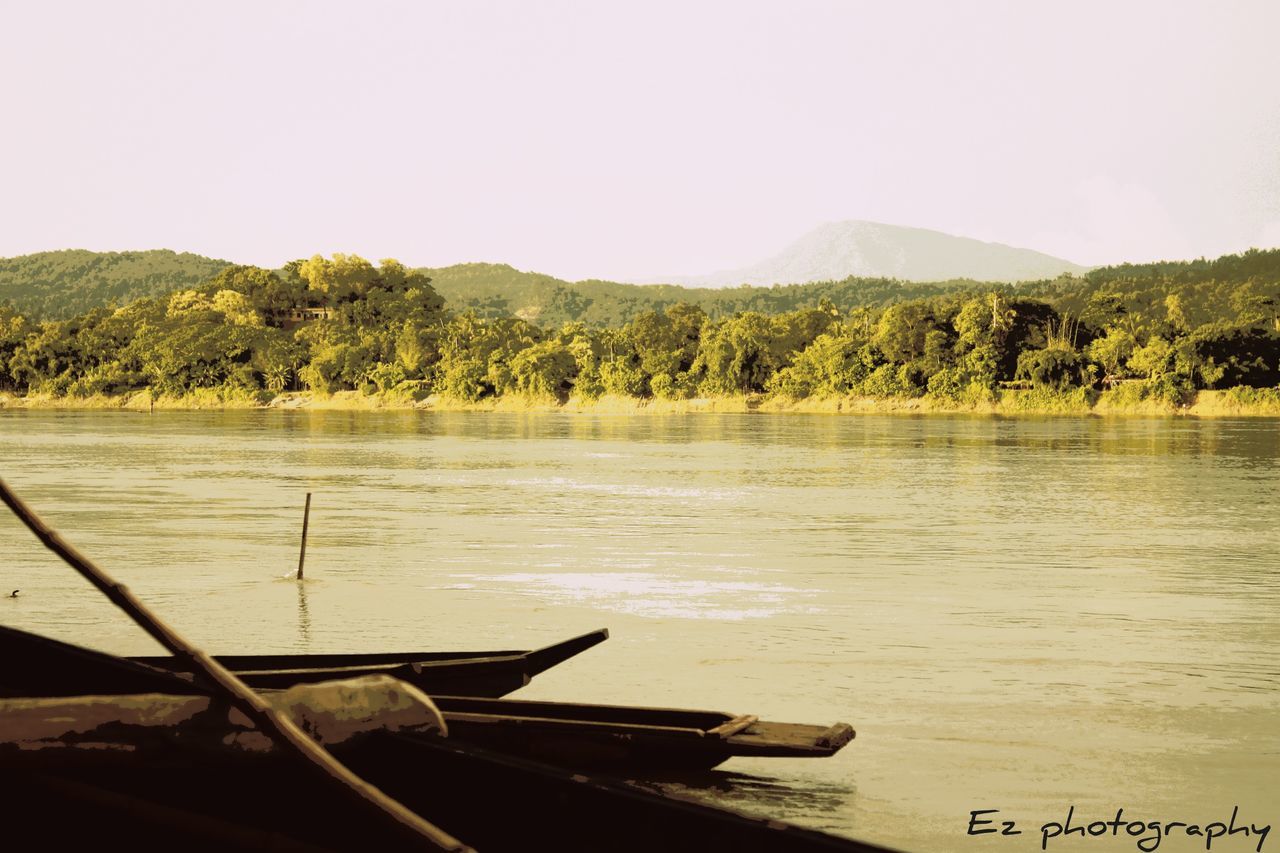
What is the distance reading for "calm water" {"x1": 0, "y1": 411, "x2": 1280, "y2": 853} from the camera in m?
9.87

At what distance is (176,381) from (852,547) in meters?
162

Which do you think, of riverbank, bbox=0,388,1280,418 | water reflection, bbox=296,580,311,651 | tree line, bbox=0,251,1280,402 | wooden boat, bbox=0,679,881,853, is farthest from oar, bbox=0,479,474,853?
riverbank, bbox=0,388,1280,418

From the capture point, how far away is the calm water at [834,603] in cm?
987

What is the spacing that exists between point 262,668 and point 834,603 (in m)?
10.0

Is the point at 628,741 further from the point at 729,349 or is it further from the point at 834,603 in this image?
the point at 729,349

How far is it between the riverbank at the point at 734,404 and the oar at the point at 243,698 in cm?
12289

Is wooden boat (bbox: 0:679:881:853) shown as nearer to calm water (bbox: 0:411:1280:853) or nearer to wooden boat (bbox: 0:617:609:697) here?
wooden boat (bbox: 0:617:609:697)

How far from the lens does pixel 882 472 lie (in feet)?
155

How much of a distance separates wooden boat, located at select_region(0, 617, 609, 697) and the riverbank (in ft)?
392

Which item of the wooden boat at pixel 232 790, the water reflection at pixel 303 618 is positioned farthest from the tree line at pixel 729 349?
the wooden boat at pixel 232 790

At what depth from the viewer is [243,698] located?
5141 millimetres

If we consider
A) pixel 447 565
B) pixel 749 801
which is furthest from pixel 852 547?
pixel 749 801

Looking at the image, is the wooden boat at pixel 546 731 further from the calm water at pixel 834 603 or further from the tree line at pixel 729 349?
the tree line at pixel 729 349

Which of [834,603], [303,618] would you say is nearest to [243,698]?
[303,618]
